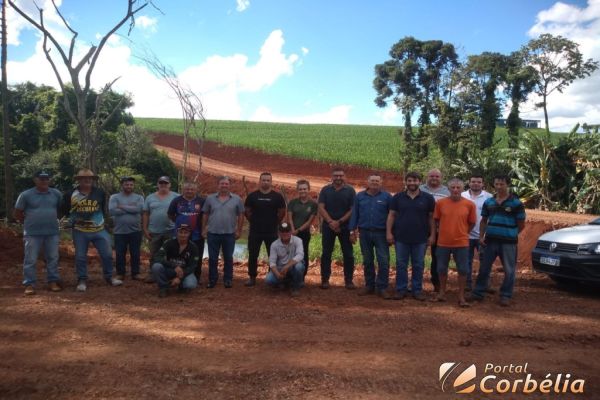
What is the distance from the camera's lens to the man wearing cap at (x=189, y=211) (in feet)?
21.7

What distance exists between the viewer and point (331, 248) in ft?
22.3

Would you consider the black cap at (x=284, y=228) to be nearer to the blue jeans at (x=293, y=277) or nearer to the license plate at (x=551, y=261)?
the blue jeans at (x=293, y=277)

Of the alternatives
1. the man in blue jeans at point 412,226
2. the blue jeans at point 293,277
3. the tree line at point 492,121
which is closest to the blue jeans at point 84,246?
the blue jeans at point 293,277

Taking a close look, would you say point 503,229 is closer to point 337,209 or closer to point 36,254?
point 337,209

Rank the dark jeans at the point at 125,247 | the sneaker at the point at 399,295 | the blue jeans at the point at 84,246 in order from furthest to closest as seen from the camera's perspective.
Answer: the dark jeans at the point at 125,247
the blue jeans at the point at 84,246
the sneaker at the point at 399,295

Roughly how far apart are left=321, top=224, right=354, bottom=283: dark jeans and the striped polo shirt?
1.96 m

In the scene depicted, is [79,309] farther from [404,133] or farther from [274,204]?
[404,133]

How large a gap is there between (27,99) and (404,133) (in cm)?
2218

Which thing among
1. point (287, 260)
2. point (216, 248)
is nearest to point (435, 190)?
point (287, 260)

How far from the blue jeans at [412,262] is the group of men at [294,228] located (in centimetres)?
1

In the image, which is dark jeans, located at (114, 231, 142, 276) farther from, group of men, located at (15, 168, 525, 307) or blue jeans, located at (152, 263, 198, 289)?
blue jeans, located at (152, 263, 198, 289)

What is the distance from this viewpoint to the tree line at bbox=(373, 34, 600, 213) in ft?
47.2

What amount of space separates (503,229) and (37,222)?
6371 millimetres

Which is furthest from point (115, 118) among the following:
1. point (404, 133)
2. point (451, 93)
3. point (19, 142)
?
point (451, 93)
